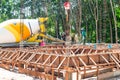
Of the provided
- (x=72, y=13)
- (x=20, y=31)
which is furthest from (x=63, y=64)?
(x=72, y=13)

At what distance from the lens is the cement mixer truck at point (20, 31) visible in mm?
15853

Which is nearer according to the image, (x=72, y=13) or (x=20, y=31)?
(x=20, y=31)

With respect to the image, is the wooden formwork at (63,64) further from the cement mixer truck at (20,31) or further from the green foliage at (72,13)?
the green foliage at (72,13)

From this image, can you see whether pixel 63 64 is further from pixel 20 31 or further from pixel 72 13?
pixel 72 13

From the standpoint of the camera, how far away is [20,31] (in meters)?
16.1

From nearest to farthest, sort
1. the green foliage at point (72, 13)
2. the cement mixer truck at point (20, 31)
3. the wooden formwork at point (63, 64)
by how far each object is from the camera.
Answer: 1. the wooden formwork at point (63, 64)
2. the cement mixer truck at point (20, 31)
3. the green foliage at point (72, 13)

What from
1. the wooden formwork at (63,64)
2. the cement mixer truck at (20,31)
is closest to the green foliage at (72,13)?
the cement mixer truck at (20,31)

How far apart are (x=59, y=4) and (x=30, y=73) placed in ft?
64.4

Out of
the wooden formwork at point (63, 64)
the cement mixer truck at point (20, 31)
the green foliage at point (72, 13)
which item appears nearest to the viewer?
the wooden formwork at point (63, 64)

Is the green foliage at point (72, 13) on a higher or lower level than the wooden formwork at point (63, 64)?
higher

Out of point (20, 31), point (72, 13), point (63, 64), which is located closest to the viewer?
point (63, 64)

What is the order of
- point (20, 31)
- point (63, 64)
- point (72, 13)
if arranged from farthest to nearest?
point (72, 13) < point (20, 31) < point (63, 64)

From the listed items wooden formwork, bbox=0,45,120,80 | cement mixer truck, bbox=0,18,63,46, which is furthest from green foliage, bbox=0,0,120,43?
wooden formwork, bbox=0,45,120,80

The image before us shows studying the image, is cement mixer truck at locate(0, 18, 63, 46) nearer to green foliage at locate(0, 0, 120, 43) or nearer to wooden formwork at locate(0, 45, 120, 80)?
green foliage at locate(0, 0, 120, 43)
